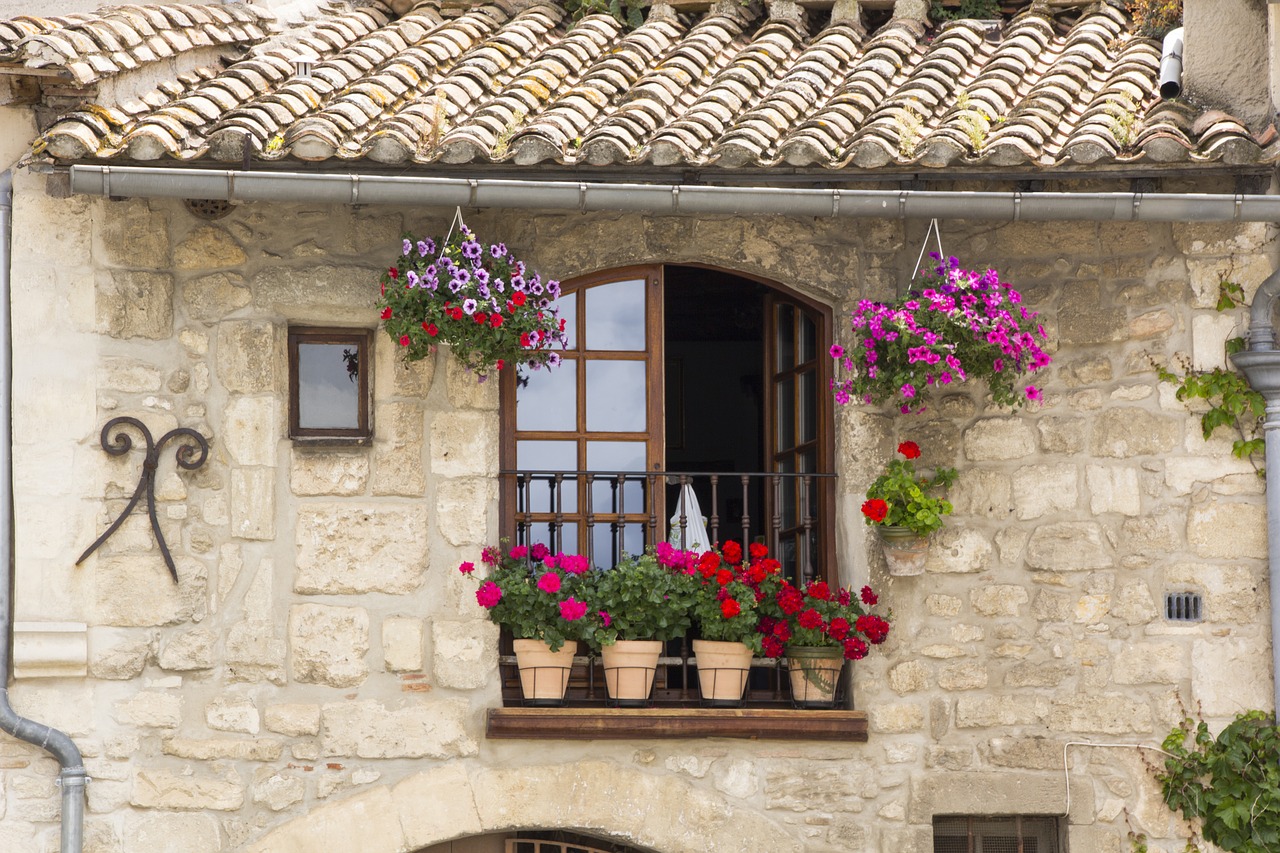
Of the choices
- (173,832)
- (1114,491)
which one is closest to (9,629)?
(173,832)

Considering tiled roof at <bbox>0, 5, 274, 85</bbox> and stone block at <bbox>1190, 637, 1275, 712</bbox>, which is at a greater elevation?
tiled roof at <bbox>0, 5, 274, 85</bbox>

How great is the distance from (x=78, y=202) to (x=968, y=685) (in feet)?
11.7

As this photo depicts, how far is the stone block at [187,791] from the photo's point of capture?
582 centimetres

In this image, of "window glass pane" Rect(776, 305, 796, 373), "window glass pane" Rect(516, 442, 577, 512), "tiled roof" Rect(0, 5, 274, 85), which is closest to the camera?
"tiled roof" Rect(0, 5, 274, 85)

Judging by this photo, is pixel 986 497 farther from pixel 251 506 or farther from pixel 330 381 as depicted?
pixel 251 506

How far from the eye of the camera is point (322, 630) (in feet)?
19.5

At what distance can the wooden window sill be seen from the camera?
5.90 m

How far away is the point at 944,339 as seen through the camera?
5.82m

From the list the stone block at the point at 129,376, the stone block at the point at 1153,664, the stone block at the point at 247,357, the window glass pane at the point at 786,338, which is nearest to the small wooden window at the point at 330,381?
the stone block at the point at 247,357

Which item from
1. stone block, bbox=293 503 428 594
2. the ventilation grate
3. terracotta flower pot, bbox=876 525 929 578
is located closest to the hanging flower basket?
stone block, bbox=293 503 428 594

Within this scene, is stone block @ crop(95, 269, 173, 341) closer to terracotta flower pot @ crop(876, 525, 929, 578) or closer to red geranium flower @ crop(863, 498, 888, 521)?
red geranium flower @ crop(863, 498, 888, 521)

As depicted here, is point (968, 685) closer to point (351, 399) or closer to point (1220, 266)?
point (1220, 266)

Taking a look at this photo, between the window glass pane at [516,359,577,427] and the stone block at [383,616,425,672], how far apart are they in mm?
884

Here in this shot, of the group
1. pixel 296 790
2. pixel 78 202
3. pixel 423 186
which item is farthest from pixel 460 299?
pixel 296 790
